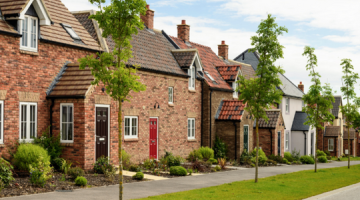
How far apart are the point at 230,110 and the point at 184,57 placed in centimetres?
513

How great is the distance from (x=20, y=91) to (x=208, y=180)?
871 centimetres

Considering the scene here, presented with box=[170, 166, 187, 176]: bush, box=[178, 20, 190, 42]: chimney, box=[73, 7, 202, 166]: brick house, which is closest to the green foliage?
box=[73, 7, 202, 166]: brick house

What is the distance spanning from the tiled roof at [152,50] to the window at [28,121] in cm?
603

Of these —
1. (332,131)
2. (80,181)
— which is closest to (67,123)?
(80,181)

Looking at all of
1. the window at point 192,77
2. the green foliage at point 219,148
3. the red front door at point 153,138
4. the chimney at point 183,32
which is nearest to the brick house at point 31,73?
the red front door at point 153,138

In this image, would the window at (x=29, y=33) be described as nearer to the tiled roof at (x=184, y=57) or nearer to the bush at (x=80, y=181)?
the bush at (x=80, y=181)

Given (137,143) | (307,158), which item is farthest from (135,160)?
(307,158)

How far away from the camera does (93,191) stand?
13773mm

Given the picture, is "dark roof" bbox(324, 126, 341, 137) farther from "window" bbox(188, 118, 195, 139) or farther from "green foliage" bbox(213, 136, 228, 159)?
"window" bbox(188, 118, 195, 139)

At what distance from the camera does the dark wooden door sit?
1836cm

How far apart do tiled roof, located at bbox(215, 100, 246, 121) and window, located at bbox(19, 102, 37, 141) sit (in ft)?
48.7

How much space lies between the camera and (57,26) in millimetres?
19312

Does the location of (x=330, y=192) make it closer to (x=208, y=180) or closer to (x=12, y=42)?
(x=208, y=180)

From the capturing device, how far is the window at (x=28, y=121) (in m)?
16.5
